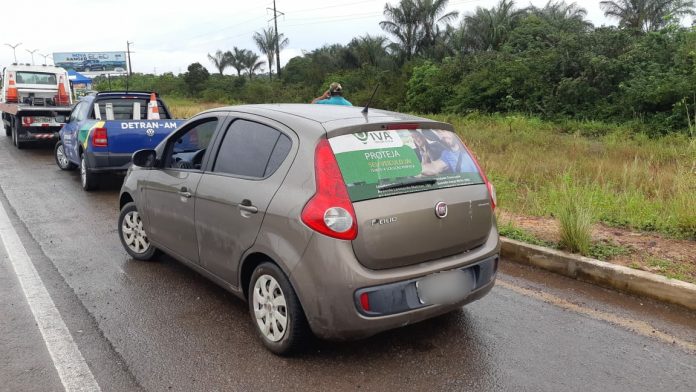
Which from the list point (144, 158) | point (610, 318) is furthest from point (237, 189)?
point (610, 318)

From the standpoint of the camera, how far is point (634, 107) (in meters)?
18.5

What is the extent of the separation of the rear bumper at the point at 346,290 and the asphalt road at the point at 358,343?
35 cm

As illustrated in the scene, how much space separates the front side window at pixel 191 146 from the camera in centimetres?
439

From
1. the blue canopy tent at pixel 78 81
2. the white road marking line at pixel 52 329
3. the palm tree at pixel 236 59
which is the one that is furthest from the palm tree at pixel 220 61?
the white road marking line at pixel 52 329

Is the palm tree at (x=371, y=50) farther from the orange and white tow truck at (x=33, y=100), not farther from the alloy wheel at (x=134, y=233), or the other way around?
the alloy wheel at (x=134, y=233)

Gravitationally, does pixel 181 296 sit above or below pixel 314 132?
below

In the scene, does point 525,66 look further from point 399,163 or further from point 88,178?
point 399,163

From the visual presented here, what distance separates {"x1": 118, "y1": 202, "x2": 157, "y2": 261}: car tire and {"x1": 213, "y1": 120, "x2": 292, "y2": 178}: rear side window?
1.71 m

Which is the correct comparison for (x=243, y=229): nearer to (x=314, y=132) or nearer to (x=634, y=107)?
(x=314, y=132)

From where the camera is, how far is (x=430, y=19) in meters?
41.1

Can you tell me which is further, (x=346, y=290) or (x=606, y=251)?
(x=606, y=251)

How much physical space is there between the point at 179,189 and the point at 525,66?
71.3 ft

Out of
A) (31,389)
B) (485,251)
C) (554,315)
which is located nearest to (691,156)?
(554,315)

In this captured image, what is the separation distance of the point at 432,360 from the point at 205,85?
56.2 meters
